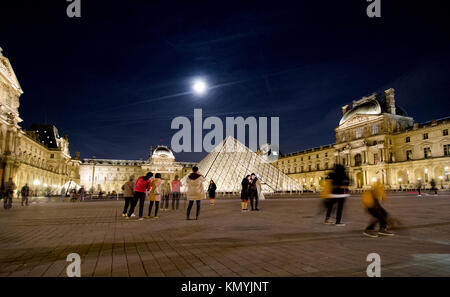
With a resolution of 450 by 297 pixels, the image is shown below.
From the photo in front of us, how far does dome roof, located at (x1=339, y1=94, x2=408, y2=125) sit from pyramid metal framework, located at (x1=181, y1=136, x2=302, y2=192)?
29641 mm

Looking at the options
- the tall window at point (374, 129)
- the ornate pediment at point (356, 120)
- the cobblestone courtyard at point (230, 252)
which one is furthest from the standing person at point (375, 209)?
the tall window at point (374, 129)

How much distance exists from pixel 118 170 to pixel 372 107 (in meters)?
69.1

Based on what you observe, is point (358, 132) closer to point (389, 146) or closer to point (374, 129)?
point (374, 129)

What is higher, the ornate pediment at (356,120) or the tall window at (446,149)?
the ornate pediment at (356,120)

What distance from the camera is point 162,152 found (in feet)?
298

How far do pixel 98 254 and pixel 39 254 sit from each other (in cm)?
82

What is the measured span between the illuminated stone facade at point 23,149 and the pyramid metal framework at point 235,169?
2114cm

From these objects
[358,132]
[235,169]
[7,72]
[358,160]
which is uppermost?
[7,72]

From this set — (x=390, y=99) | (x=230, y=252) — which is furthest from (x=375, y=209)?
(x=390, y=99)

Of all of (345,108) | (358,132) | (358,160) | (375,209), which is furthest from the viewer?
(345,108)

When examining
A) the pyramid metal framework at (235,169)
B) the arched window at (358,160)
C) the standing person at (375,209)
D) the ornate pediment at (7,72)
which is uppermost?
the ornate pediment at (7,72)

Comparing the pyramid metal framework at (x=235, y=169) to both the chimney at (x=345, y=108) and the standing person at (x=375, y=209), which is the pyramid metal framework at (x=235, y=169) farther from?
the chimney at (x=345, y=108)

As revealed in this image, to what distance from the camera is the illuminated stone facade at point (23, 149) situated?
32938 millimetres
